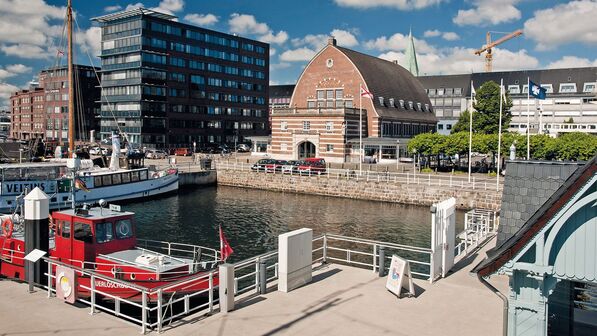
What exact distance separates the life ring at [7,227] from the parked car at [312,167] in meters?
36.2

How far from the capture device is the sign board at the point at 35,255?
14965 millimetres

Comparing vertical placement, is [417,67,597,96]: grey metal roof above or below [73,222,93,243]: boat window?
above

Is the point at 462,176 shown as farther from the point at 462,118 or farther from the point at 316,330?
the point at 316,330

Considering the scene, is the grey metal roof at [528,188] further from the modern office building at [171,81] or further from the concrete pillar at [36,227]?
the modern office building at [171,81]

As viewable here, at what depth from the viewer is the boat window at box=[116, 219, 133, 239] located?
18172 mm

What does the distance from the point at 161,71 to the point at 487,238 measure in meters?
79.9

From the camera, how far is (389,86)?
265ft

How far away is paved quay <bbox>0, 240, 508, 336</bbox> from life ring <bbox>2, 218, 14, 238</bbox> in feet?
15.8

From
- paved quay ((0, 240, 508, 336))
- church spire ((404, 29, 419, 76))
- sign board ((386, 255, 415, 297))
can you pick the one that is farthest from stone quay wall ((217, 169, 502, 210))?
church spire ((404, 29, 419, 76))

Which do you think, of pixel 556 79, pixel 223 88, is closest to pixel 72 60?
pixel 223 88

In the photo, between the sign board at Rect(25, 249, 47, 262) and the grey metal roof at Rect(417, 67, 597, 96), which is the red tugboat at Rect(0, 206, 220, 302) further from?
the grey metal roof at Rect(417, 67, 597, 96)

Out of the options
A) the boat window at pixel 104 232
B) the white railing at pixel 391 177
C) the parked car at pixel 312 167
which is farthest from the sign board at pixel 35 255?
the parked car at pixel 312 167

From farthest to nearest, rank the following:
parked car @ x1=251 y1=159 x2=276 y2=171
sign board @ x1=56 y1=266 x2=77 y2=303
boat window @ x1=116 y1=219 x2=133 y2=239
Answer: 1. parked car @ x1=251 y1=159 x2=276 y2=171
2. boat window @ x1=116 y1=219 x2=133 y2=239
3. sign board @ x1=56 y1=266 x2=77 y2=303

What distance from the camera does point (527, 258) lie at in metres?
7.27
